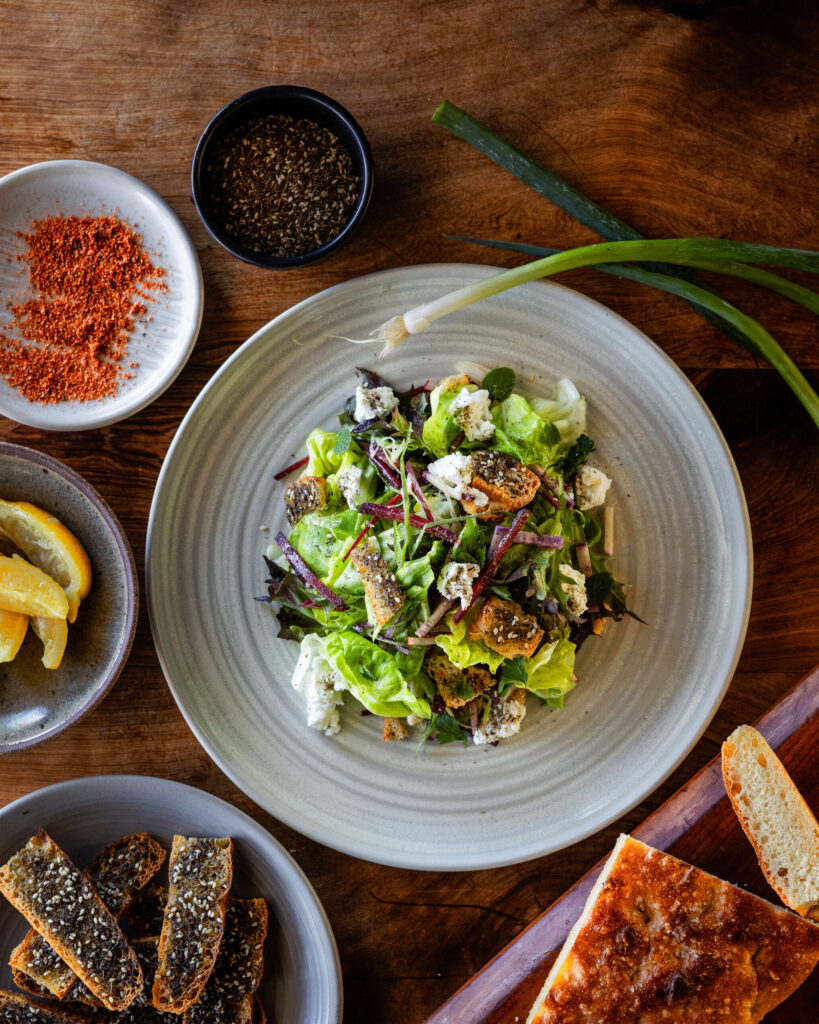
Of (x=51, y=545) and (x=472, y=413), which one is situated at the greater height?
(x=472, y=413)

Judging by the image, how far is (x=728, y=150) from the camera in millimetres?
2459

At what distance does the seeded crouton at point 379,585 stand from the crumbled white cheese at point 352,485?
16 centimetres

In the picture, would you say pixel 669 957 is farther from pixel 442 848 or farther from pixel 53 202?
pixel 53 202

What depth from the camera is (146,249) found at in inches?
97.0

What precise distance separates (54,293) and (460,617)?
167cm

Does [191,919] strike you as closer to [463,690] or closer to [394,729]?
[394,729]

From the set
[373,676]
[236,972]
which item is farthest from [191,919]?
[373,676]

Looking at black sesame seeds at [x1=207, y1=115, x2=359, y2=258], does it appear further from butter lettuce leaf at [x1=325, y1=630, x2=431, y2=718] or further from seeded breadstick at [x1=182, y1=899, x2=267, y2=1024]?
seeded breadstick at [x1=182, y1=899, x2=267, y2=1024]

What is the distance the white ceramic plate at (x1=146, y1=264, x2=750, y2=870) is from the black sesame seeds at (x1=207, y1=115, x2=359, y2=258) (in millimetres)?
229

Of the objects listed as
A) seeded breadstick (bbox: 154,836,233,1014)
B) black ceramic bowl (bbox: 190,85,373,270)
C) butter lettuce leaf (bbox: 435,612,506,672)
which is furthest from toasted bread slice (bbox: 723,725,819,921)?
black ceramic bowl (bbox: 190,85,373,270)

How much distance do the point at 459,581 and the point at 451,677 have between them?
1.15 feet

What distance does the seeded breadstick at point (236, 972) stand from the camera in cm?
230

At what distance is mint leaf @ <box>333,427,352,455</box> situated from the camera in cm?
226

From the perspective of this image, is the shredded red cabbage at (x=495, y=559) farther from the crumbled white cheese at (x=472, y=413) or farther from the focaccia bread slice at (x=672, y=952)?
the focaccia bread slice at (x=672, y=952)
